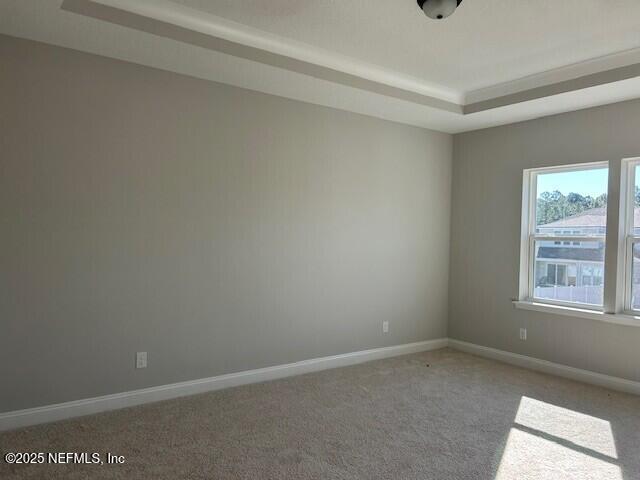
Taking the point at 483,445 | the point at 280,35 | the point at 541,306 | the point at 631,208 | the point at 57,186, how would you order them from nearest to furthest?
the point at 483,445, the point at 57,186, the point at 280,35, the point at 631,208, the point at 541,306

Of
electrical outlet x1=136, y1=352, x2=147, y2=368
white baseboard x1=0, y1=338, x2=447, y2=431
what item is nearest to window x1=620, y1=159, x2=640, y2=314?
white baseboard x1=0, y1=338, x2=447, y2=431

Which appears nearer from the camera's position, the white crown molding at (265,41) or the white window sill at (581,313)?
the white crown molding at (265,41)

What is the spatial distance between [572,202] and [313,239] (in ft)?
7.94

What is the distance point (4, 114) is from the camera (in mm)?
2920

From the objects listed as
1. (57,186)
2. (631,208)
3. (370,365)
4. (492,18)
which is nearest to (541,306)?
(631,208)

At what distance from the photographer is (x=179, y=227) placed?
360cm

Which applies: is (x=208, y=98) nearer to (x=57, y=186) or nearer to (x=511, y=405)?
(x=57, y=186)

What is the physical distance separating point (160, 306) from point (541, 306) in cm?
342

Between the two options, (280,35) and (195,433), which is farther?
(280,35)

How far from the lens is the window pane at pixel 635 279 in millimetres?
3980

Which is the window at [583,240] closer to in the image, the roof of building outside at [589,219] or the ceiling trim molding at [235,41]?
the roof of building outside at [589,219]

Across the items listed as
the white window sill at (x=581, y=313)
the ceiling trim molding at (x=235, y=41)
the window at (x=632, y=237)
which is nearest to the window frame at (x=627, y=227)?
the window at (x=632, y=237)

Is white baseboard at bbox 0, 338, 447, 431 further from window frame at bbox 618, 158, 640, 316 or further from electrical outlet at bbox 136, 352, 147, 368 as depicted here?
window frame at bbox 618, 158, 640, 316

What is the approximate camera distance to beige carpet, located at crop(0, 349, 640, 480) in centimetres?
257
